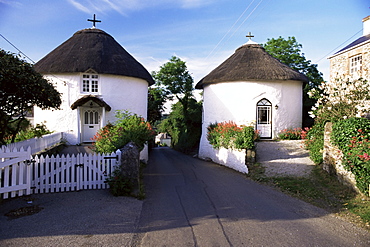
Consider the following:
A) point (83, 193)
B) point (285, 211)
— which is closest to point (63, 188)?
point (83, 193)

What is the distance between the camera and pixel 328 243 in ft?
14.2

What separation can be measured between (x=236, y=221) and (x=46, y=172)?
5.23 m

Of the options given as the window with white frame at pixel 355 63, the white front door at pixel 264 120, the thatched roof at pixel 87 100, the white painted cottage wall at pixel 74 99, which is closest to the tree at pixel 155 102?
the white painted cottage wall at pixel 74 99

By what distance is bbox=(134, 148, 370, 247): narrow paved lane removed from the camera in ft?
14.4

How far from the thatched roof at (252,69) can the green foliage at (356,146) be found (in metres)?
7.92

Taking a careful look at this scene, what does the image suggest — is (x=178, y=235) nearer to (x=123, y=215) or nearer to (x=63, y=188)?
(x=123, y=215)

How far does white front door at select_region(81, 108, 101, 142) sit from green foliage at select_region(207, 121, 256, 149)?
7.24 metres

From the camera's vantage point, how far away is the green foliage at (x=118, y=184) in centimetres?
684

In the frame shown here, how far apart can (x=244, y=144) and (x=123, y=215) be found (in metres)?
7.48

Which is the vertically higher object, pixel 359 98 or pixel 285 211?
pixel 359 98

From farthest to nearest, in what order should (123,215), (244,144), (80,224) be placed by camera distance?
1. (244,144)
2. (123,215)
3. (80,224)

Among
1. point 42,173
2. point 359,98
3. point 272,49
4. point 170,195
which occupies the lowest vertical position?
point 170,195

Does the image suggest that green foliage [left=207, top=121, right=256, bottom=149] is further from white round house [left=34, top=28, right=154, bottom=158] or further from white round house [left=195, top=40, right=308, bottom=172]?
white round house [left=34, top=28, right=154, bottom=158]

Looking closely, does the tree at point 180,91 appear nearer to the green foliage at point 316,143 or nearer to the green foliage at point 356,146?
the green foliage at point 316,143
